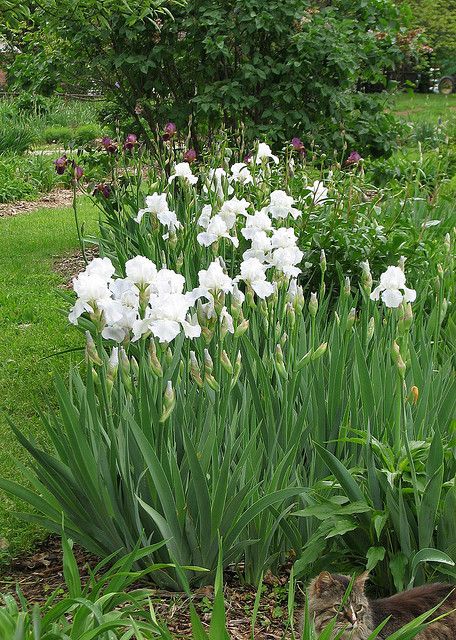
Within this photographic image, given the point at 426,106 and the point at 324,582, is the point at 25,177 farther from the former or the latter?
the point at 426,106

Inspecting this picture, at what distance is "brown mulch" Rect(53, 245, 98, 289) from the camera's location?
6.86m

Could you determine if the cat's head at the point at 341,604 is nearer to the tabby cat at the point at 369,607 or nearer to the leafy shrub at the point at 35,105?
the tabby cat at the point at 369,607

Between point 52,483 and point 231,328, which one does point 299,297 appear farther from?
point 52,483

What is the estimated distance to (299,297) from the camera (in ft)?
9.66

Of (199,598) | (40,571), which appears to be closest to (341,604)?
(199,598)

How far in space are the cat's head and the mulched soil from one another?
0.16m

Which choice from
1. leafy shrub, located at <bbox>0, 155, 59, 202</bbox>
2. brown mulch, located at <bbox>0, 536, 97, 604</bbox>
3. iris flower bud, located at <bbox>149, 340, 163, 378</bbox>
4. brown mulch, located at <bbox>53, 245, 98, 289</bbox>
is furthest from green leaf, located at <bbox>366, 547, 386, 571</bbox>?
leafy shrub, located at <bbox>0, 155, 59, 202</bbox>

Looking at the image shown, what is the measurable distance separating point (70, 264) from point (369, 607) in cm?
564

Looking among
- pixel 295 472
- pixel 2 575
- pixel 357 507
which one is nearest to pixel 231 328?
pixel 295 472

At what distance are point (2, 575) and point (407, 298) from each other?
1.70 meters

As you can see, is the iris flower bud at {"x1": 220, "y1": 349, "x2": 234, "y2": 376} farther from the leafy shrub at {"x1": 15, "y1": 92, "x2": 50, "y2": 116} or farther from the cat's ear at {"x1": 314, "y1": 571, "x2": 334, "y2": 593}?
the leafy shrub at {"x1": 15, "y1": 92, "x2": 50, "y2": 116}

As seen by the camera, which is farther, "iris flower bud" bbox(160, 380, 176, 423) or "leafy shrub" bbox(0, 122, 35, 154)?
"leafy shrub" bbox(0, 122, 35, 154)

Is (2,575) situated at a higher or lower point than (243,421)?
lower

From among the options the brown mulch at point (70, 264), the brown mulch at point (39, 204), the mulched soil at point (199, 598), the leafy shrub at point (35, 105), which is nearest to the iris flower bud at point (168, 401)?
the mulched soil at point (199, 598)
